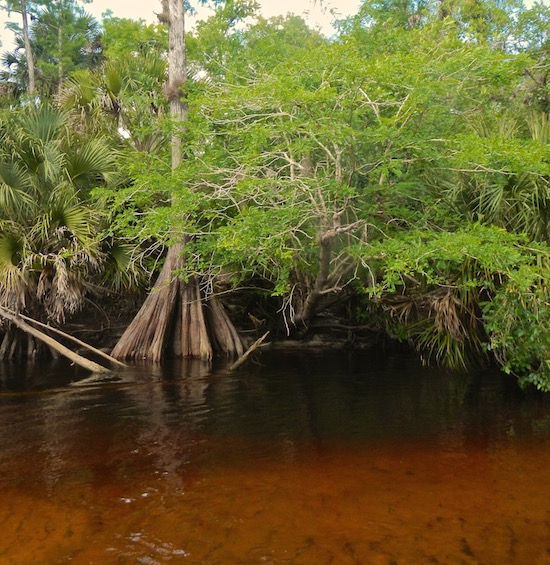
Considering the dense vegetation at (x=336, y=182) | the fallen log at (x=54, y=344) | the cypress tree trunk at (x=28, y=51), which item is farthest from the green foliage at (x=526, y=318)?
the cypress tree trunk at (x=28, y=51)

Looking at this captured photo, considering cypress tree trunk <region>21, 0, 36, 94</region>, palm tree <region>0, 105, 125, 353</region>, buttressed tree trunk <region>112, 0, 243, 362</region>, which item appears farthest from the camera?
cypress tree trunk <region>21, 0, 36, 94</region>

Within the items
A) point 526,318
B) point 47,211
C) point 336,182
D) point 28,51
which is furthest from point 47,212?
point 28,51

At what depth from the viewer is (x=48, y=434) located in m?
6.20

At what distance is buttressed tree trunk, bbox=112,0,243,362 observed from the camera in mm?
11711

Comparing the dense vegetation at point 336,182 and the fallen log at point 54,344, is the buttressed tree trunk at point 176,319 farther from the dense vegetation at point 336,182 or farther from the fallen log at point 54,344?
the fallen log at point 54,344

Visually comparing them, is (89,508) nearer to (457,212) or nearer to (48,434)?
(48,434)

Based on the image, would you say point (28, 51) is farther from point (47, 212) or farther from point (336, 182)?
point (336, 182)

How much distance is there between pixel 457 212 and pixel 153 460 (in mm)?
6256

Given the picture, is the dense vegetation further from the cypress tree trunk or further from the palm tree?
the cypress tree trunk

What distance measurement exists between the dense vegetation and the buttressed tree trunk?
0.62 m

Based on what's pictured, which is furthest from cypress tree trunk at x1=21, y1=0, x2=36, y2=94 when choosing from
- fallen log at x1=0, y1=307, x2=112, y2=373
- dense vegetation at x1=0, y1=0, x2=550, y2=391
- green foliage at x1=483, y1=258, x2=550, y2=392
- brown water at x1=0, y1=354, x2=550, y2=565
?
green foliage at x1=483, y1=258, x2=550, y2=392

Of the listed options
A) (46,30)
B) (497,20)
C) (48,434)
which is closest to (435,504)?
(48,434)

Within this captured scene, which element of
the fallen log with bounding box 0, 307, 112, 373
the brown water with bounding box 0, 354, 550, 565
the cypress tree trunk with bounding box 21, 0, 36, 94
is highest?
the cypress tree trunk with bounding box 21, 0, 36, 94

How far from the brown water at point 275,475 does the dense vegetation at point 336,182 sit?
181 cm
